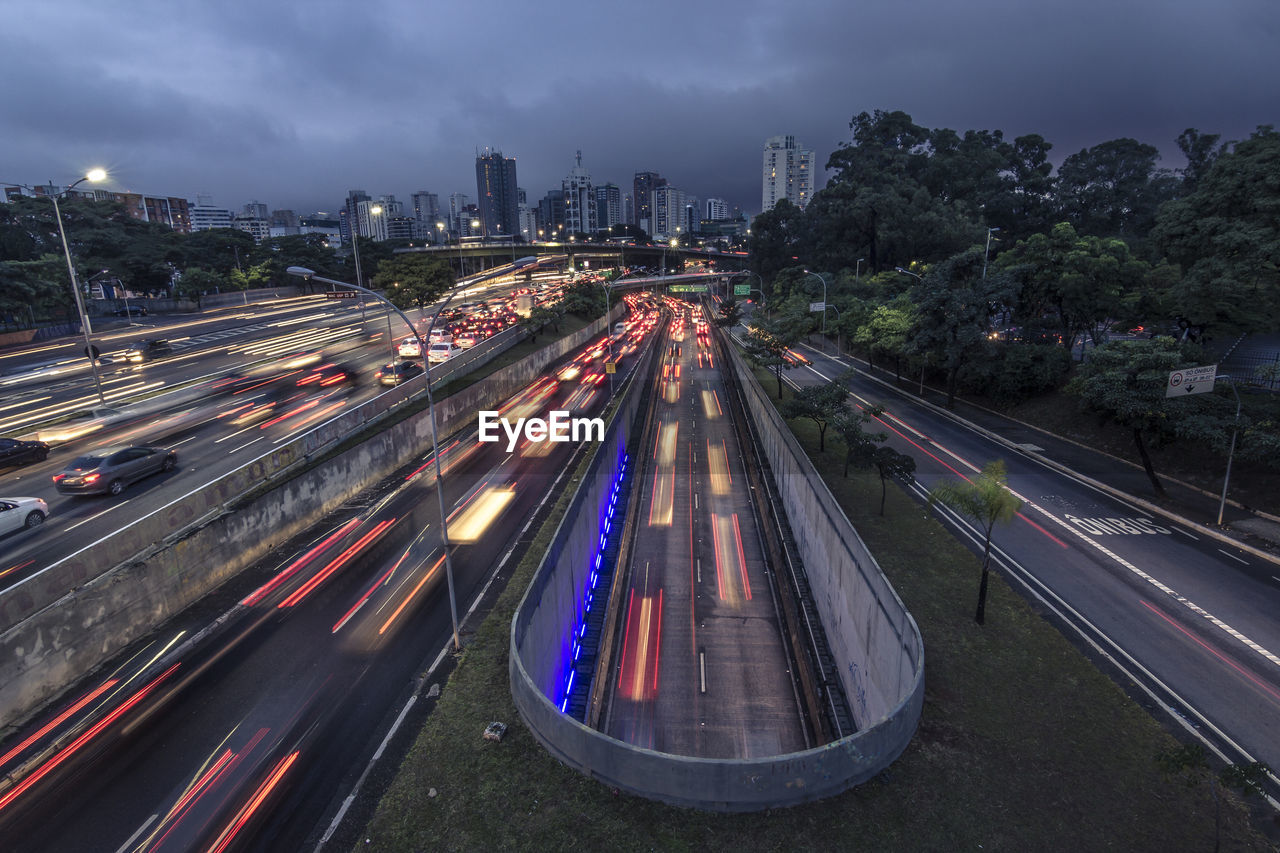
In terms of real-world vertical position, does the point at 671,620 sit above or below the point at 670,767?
below

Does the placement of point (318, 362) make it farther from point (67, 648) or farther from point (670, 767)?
point (670, 767)

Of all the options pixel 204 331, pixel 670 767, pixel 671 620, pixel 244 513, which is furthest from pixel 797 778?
pixel 204 331

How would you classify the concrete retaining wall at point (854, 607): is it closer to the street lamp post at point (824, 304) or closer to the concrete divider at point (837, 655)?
the concrete divider at point (837, 655)

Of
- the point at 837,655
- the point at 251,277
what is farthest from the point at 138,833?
the point at 251,277

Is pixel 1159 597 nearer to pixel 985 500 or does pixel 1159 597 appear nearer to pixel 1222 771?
pixel 985 500

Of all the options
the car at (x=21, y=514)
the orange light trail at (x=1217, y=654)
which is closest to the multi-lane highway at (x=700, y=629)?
the orange light trail at (x=1217, y=654)

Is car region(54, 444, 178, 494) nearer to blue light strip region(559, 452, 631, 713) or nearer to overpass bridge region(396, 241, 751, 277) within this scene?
blue light strip region(559, 452, 631, 713)
